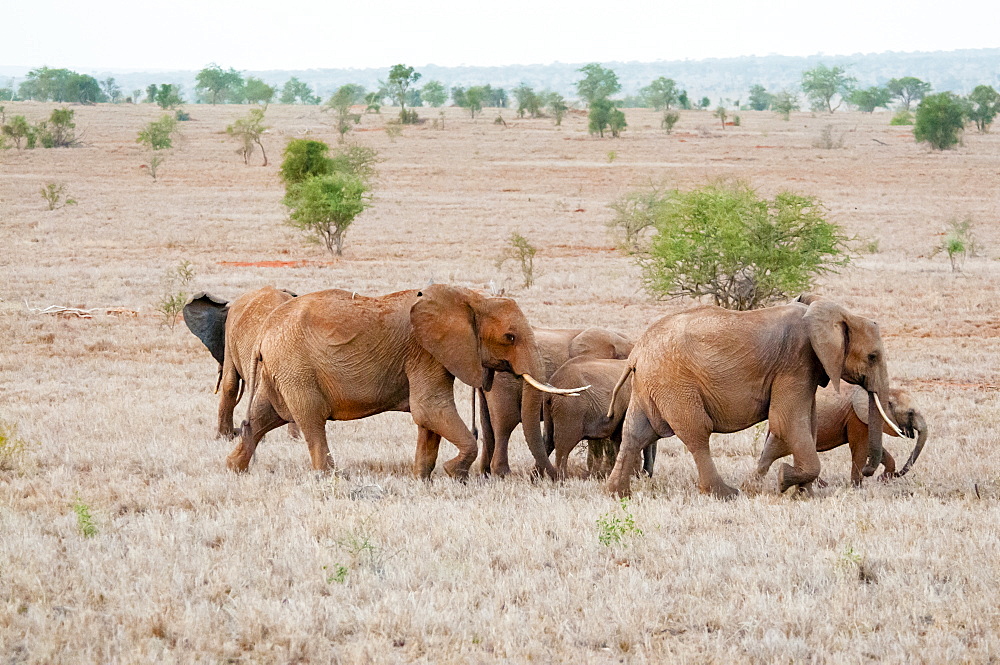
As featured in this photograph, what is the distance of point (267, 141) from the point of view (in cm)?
7994

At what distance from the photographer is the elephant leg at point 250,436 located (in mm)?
10125

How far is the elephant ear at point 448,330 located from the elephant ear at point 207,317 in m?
4.39

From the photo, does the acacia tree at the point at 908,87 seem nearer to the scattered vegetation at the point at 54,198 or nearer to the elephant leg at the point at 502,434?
the scattered vegetation at the point at 54,198

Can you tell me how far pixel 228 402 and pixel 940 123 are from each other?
69.4 meters

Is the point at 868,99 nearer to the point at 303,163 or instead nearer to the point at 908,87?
the point at 908,87

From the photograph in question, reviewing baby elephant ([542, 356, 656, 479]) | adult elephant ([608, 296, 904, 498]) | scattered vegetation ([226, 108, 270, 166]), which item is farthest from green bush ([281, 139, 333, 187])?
adult elephant ([608, 296, 904, 498])

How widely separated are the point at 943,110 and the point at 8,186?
5668 cm

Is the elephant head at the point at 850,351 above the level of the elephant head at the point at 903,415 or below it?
above

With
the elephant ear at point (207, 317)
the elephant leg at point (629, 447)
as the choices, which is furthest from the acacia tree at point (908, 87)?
the elephant leg at point (629, 447)

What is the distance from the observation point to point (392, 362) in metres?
9.77

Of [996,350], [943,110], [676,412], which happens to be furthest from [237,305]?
[943,110]

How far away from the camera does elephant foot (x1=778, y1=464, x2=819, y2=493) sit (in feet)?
29.1

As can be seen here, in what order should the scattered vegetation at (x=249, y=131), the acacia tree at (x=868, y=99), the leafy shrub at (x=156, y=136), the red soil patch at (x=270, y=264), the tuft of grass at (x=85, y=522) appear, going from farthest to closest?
1. the acacia tree at (x=868, y=99)
2. the scattered vegetation at (x=249, y=131)
3. the leafy shrub at (x=156, y=136)
4. the red soil patch at (x=270, y=264)
5. the tuft of grass at (x=85, y=522)

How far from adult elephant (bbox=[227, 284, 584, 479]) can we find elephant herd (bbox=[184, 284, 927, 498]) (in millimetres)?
12
